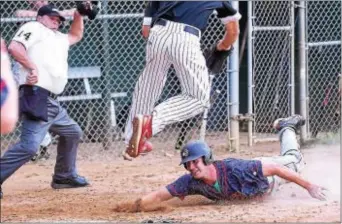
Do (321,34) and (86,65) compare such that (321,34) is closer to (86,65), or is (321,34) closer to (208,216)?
(86,65)

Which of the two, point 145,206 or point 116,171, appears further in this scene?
point 116,171

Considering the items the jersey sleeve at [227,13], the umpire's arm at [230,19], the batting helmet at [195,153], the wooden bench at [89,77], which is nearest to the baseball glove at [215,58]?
the umpire's arm at [230,19]

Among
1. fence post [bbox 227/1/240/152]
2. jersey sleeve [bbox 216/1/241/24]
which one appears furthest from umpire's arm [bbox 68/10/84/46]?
fence post [bbox 227/1/240/152]

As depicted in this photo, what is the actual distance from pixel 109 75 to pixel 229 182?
4408mm

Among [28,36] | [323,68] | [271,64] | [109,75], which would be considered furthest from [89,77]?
[28,36]

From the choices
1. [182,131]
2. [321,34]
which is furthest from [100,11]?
[321,34]

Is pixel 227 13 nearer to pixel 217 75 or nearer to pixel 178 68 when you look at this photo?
pixel 178 68

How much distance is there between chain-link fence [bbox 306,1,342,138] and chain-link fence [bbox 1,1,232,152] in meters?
1.15

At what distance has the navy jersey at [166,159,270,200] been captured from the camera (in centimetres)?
655

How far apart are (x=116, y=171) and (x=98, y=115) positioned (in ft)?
5.06

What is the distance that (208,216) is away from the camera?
621cm

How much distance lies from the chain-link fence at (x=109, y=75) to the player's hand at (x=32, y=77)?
2745 mm

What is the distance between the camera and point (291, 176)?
6449 mm

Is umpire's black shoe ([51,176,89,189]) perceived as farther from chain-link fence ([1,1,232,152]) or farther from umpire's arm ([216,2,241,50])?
chain-link fence ([1,1,232,152])
